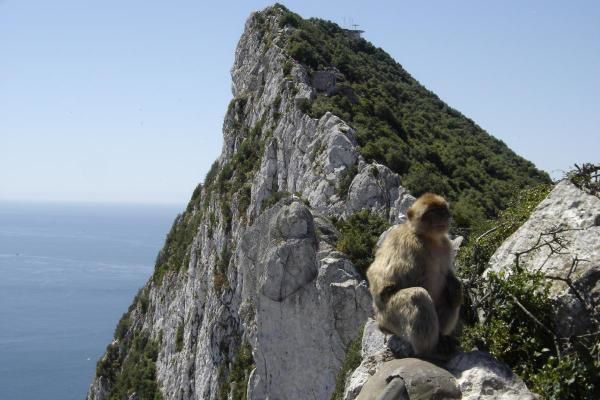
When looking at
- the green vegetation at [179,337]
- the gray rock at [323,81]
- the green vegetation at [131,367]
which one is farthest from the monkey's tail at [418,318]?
the green vegetation at [131,367]

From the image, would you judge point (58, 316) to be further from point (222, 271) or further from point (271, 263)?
point (271, 263)

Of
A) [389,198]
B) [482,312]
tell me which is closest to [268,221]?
[389,198]

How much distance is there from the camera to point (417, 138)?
2794 cm

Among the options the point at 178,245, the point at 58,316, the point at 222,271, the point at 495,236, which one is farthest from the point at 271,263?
the point at 58,316

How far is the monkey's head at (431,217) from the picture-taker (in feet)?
17.2

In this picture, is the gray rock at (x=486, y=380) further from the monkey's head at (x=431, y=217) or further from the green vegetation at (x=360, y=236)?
the green vegetation at (x=360, y=236)

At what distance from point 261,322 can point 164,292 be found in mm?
18536

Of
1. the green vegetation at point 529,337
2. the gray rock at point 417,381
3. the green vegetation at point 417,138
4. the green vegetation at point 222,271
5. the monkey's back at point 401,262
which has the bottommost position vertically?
the green vegetation at point 222,271

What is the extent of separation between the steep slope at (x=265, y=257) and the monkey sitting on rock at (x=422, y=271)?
371 inches

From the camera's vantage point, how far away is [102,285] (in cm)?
13288

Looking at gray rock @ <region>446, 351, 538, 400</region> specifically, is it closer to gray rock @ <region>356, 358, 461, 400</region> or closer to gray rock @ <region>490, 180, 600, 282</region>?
gray rock @ <region>356, 358, 461, 400</region>

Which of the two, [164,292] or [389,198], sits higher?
[389,198]

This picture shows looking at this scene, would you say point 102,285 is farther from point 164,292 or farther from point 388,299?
point 388,299

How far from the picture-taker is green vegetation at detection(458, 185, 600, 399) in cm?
454
